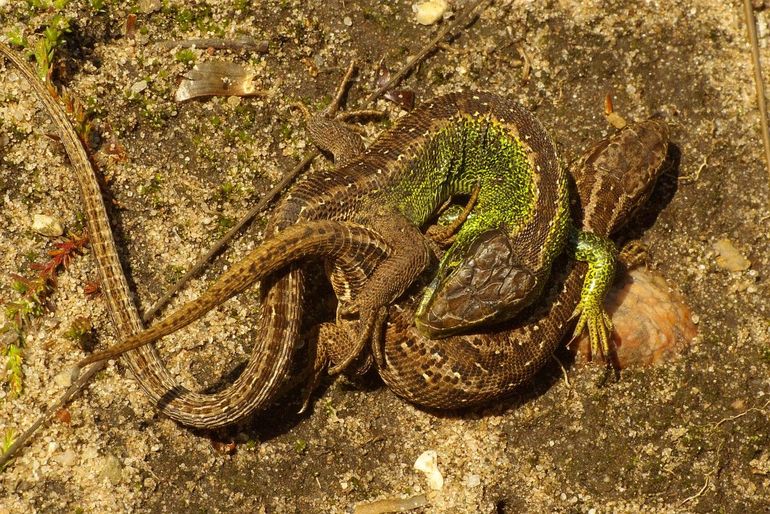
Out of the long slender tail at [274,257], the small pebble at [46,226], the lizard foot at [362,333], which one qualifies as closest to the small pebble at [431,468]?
the lizard foot at [362,333]

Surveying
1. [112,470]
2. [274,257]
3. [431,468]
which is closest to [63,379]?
[112,470]

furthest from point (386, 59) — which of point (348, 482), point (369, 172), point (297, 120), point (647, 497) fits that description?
point (647, 497)

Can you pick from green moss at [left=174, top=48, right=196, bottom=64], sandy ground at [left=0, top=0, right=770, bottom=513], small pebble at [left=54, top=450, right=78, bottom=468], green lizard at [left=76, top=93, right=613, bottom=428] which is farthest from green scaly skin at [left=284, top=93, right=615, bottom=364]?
small pebble at [left=54, top=450, right=78, bottom=468]

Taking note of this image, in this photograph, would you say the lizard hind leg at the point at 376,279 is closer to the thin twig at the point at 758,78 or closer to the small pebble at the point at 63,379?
the small pebble at the point at 63,379

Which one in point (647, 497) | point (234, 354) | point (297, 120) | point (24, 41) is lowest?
point (647, 497)

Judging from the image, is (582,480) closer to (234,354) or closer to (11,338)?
(234,354)

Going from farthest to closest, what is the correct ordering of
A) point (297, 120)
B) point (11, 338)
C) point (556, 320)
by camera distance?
point (297, 120) → point (556, 320) → point (11, 338)
